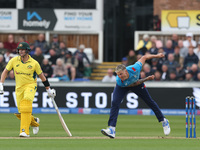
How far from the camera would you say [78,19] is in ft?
84.6

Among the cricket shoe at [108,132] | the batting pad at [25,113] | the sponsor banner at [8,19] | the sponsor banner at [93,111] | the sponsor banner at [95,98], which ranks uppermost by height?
the sponsor banner at [8,19]


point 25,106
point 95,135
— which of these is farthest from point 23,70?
point 95,135

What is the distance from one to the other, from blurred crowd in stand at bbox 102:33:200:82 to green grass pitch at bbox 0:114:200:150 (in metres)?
2.55

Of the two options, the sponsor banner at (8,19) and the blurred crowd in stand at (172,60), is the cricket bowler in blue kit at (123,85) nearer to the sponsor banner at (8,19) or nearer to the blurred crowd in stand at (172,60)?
the blurred crowd in stand at (172,60)

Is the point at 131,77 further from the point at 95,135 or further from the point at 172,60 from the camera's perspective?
the point at 172,60

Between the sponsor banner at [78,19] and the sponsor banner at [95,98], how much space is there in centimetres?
638

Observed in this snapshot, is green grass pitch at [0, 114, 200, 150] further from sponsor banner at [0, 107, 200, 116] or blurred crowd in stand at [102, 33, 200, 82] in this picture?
blurred crowd in stand at [102, 33, 200, 82]

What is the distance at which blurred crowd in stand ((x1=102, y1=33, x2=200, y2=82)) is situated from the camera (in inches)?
816

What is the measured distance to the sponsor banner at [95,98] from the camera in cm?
1970

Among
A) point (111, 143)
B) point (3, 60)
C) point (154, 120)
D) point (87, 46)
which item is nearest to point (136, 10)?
point (87, 46)

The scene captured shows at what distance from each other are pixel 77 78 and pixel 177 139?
35.4ft

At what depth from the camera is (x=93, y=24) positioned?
25875mm

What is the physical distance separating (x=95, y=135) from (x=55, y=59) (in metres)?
10.2

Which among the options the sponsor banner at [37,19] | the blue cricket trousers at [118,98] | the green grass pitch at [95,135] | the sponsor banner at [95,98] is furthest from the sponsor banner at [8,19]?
the blue cricket trousers at [118,98]
